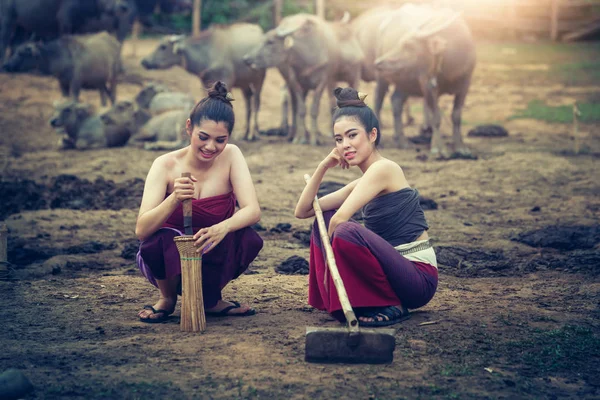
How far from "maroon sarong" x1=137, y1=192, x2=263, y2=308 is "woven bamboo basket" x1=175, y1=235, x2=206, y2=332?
14 cm

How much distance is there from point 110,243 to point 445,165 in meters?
5.13

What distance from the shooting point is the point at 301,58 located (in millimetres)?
12031

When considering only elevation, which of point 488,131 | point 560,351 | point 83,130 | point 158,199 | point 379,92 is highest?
point 379,92

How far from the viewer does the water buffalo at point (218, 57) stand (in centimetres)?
1239

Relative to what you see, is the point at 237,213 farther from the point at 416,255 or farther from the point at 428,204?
the point at 428,204

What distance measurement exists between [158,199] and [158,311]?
0.67 metres

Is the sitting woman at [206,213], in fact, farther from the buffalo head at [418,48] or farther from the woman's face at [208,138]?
the buffalo head at [418,48]

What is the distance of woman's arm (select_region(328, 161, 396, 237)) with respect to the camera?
4.23 m

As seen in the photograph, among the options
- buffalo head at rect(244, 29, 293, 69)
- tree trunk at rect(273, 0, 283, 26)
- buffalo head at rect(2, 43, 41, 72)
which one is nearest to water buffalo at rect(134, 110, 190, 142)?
buffalo head at rect(244, 29, 293, 69)

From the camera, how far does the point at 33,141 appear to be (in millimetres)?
12289

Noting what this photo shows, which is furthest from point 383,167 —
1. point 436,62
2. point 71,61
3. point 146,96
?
point 71,61

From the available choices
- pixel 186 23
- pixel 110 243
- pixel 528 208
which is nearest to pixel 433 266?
pixel 110 243

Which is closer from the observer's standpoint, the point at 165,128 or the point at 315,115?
the point at 165,128

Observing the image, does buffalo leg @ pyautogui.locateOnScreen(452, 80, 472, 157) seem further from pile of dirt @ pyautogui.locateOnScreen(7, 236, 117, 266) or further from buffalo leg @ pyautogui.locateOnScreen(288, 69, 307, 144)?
pile of dirt @ pyautogui.locateOnScreen(7, 236, 117, 266)
